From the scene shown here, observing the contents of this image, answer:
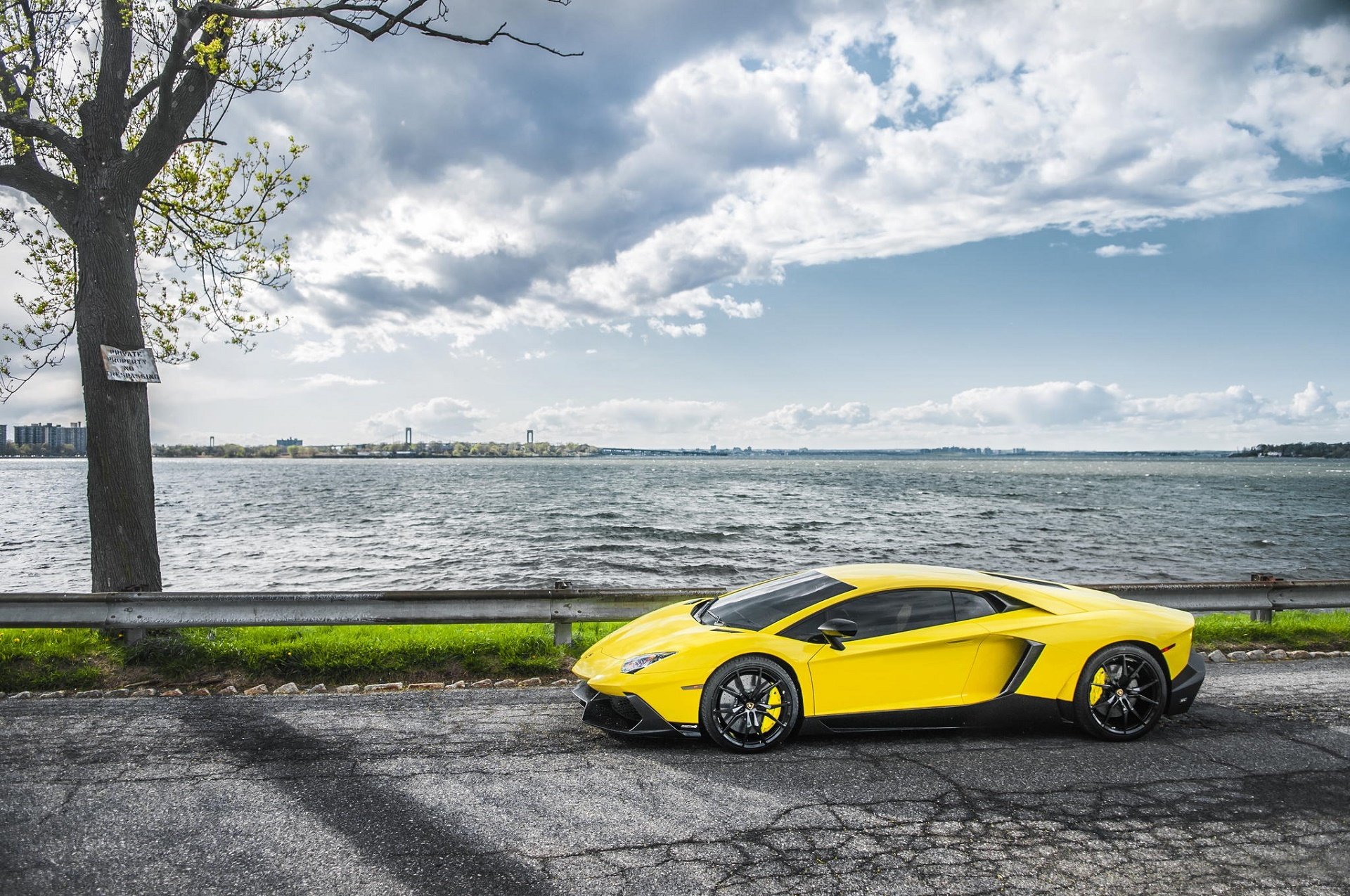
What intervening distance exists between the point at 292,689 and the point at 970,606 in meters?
5.88

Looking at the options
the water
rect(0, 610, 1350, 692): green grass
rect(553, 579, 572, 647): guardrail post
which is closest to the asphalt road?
rect(0, 610, 1350, 692): green grass

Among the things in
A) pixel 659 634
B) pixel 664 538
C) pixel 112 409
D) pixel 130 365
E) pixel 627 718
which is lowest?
pixel 664 538

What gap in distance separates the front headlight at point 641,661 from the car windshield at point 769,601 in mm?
599

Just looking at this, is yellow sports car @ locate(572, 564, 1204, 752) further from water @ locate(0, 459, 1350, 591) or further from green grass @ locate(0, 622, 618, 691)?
water @ locate(0, 459, 1350, 591)

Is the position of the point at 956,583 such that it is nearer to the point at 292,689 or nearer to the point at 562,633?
the point at 562,633

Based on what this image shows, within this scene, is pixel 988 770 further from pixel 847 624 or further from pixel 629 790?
pixel 629 790

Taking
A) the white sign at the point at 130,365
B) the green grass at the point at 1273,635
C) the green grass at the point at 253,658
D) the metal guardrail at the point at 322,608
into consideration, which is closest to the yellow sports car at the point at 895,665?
the metal guardrail at the point at 322,608

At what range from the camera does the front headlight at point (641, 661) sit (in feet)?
18.5

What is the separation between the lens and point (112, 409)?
9.02 metres

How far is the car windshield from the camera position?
5.98 meters

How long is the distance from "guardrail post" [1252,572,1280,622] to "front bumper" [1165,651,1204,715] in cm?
471

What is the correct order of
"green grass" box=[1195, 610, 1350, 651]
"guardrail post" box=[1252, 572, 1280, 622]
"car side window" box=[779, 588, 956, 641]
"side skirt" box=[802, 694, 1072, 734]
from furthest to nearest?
1. "guardrail post" box=[1252, 572, 1280, 622]
2. "green grass" box=[1195, 610, 1350, 651]
3. "car side window" box=[779, 588, 956, 641]
4. "side skirt" box=[802, 694, 1072, 734]

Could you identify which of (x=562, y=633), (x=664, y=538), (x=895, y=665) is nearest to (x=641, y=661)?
(x=895, y=665)

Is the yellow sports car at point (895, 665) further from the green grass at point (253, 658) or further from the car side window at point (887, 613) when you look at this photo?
the green grass at point (253, 658)
